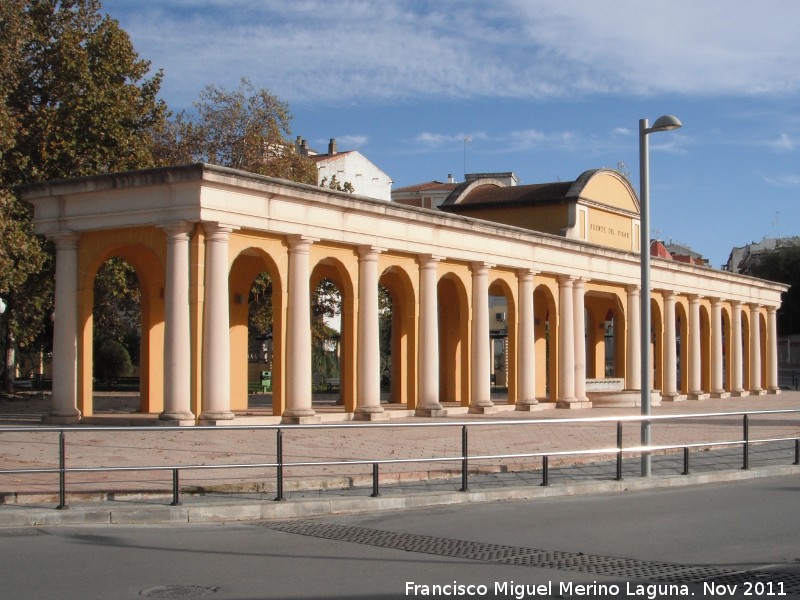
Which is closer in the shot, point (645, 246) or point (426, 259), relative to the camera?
point (645, 246)

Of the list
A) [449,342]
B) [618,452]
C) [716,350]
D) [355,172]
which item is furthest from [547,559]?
[355,172]

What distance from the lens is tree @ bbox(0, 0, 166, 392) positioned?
34.0m

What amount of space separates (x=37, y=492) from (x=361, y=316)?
14797 millimetres

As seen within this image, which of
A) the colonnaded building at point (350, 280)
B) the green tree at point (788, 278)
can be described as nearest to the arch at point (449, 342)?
the colonnaded building at point (350, 280)

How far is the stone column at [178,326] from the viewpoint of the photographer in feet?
74.3

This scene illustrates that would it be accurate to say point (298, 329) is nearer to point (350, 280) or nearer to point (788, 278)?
point (350, 280)

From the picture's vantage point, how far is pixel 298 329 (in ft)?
81.8

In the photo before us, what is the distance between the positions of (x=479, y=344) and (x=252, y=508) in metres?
19.2

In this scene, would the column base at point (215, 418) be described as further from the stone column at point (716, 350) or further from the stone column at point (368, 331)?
the stone column at point (716, 350)

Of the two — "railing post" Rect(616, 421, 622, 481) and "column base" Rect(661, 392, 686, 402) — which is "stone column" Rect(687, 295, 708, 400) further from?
"railing post" Rect(616, 421, 622, 481)

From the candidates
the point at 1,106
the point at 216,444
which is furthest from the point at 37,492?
the point at 1,106

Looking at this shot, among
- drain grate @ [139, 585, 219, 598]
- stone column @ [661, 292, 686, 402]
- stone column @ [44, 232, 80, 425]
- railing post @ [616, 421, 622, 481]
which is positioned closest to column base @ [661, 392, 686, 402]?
stone column @ [661, 292, 686, 402]

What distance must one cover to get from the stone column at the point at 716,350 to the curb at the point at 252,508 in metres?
33.8

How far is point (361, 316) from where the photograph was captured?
27031 millimetres
